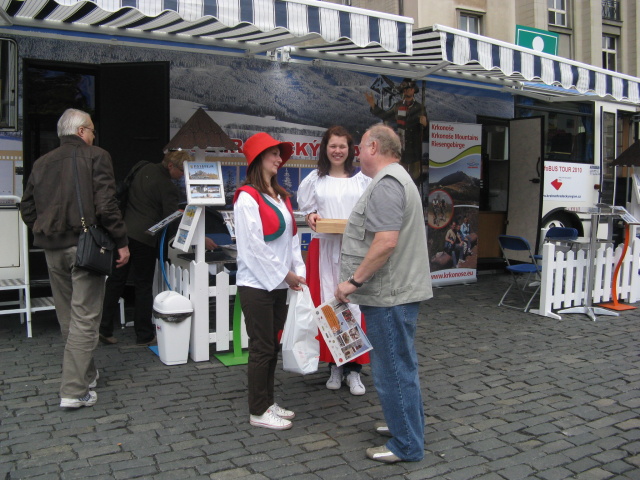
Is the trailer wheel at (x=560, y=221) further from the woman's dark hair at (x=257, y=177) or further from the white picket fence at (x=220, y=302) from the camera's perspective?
the woman's dark hair at (x=257, y=177)

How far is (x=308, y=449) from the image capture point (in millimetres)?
3559

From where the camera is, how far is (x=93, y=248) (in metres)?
3.90

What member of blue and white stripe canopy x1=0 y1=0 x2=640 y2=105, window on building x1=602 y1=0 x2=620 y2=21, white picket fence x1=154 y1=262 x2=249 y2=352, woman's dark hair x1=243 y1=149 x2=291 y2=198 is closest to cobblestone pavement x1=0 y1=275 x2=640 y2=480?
white picket fence x1=154 y1=262 x2=249 y2=352

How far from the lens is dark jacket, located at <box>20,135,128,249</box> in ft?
13.0

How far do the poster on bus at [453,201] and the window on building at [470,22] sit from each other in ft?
25.4

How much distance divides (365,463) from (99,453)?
4.82 feet

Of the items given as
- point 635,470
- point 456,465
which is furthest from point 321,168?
point 635,470

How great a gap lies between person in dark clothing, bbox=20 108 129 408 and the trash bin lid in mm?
901

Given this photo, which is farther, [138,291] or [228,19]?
[138,291]

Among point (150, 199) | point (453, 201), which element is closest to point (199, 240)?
point (150, 199)

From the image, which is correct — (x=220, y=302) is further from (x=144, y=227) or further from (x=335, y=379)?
(x=335, y=379)

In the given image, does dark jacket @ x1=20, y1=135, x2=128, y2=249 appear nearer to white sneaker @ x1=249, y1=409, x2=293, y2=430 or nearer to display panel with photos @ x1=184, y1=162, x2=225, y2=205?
display panel with photos @ x1=184, y1=162, x2=225, y2=205

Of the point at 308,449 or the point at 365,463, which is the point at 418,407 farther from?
the point at 308,449

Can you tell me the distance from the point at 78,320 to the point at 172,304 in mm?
1066
